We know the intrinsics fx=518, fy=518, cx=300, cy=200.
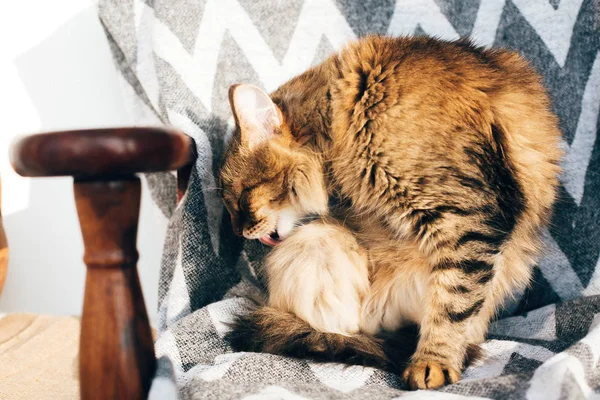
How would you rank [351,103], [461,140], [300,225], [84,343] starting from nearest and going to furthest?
[84,343]
[461,140]
[351,103]
[300,225]

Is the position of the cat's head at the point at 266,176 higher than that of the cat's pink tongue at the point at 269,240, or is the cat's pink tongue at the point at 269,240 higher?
the cat's head at the point at 266,176

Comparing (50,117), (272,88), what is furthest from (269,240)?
(50,117)

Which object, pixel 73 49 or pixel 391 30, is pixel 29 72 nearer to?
pixel 73 49

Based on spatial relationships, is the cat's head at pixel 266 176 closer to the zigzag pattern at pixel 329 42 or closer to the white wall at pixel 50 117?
the zigzag pattern at pixel 329 42

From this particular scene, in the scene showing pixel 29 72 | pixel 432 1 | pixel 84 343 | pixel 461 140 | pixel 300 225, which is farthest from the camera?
pixel 29 72

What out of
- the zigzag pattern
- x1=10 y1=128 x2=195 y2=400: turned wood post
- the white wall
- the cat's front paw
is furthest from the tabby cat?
the white wall

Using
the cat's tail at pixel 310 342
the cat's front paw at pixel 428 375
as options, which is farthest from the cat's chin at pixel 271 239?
the cat's front paw at pixel 428 375

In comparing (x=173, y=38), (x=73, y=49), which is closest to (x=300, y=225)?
(x=173, y=38)

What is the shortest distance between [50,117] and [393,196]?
3.71 feet

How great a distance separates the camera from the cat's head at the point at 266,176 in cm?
120

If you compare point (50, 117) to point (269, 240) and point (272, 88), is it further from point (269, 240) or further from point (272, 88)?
point (269, 240)

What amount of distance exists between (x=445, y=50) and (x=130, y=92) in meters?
0.86

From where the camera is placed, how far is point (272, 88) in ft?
4.84

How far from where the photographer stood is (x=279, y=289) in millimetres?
1163
